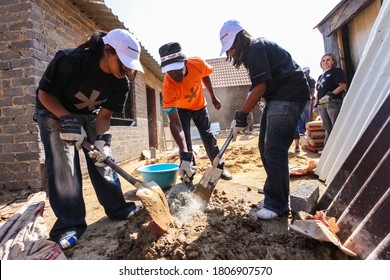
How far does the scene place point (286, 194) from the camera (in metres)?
2.17

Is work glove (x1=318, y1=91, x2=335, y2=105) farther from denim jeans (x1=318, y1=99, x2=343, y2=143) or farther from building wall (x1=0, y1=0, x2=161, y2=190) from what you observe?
building wall (x1=0, y1=0, x2=161, y2=190)

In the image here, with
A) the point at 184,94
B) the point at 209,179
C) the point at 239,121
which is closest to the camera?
the point at 239,121

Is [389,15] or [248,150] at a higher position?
[389,15]

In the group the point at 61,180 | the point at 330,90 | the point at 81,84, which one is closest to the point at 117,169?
the point at 61,180

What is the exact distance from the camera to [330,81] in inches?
163

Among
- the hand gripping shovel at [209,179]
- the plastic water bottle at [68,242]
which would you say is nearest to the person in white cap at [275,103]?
the hand gripping shovel at [209,179]

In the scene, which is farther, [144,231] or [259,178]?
[259,178]

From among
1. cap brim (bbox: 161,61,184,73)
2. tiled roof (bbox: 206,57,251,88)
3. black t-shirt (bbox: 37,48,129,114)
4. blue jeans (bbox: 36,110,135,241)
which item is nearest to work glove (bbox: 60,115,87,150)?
blue jeans (bbox: 36,110,135,241)

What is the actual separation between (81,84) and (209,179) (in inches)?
50.9

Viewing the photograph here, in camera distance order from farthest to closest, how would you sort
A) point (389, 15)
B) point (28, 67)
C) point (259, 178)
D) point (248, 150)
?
point (248, 150)
point (259, 178)
point (28, 67)
point (389, 15)

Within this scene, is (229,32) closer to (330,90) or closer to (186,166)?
(186,166)

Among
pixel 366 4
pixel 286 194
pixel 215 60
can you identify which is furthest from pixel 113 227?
pixel 215 60

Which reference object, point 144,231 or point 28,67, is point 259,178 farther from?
point 28,67

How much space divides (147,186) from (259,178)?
206 centimetres
